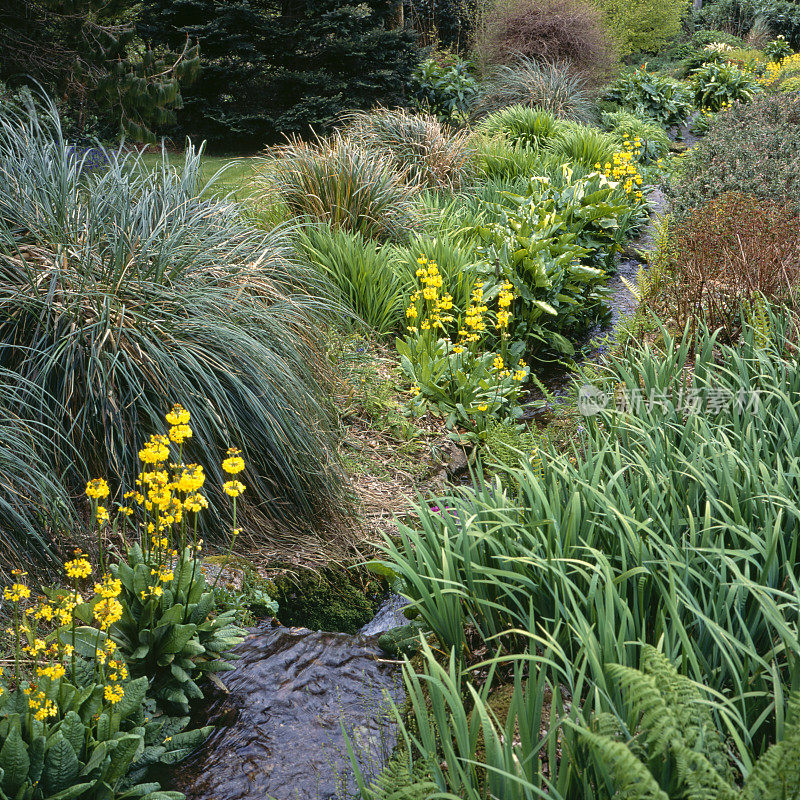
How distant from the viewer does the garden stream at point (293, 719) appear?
2.17m

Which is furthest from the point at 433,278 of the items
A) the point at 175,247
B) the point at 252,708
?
the point at 252,708

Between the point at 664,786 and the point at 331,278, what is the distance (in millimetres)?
4213

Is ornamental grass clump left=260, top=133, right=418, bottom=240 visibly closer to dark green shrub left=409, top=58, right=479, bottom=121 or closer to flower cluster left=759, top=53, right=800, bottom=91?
dark green shrub left=409, top=58, right=479, bottom=121

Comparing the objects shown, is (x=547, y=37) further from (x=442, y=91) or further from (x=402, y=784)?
(x=402, y=784)

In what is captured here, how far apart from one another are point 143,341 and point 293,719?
66.6 inches

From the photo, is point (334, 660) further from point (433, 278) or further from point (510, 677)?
Result: point (433, 278)

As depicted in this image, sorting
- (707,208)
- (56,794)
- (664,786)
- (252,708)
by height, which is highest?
(707,208)

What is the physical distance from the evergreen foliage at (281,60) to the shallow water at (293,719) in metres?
9.64

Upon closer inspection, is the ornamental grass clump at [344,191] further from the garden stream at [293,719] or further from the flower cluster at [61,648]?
the flower cluster at [61,648]

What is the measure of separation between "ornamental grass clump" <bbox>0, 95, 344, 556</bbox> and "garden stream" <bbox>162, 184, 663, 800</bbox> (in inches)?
27.2

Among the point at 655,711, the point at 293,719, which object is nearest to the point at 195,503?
the point at 293,719

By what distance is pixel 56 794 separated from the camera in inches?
71.8

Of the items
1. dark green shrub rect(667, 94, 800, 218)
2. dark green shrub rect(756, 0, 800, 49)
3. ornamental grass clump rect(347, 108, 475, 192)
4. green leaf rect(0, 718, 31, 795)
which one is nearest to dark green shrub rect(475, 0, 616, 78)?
dark green shrub rect(667, 94, 800, 218)

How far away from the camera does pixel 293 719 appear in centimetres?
245
